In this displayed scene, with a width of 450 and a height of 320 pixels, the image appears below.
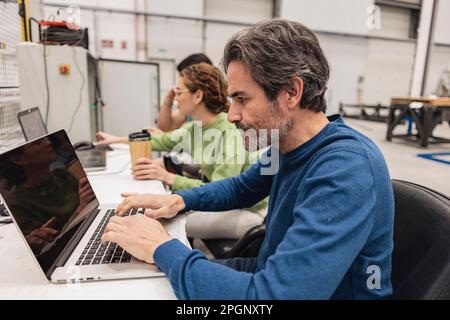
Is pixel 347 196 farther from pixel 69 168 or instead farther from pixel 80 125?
pixel 80 125

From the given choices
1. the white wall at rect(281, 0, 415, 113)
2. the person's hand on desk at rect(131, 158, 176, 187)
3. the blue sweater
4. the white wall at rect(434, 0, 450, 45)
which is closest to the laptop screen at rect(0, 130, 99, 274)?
the blue sweater

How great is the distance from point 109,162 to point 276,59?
4.17 ft

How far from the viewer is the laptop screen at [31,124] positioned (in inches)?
55.9

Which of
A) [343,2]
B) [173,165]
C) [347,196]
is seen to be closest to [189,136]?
[173,165]

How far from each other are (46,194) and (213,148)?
0.92 m

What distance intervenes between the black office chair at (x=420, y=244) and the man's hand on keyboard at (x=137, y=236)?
51cm

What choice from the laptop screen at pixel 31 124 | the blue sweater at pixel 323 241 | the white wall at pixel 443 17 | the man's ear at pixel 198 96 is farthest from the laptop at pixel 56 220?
the white wall at pixel 443 17

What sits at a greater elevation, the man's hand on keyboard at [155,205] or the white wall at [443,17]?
the white wall at [443,17]

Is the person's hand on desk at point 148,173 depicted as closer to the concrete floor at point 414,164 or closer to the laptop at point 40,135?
the laptop at point 40,135

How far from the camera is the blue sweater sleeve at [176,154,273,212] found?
1.10m

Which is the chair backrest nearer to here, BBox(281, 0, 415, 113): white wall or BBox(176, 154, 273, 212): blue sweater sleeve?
BBox(176, 154, 273, 212): blue sweater sleeve

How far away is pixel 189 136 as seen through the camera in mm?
2020

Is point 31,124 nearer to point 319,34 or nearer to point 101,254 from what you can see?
point 101,254

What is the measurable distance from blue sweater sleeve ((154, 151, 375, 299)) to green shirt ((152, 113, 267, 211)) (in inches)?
23.9
